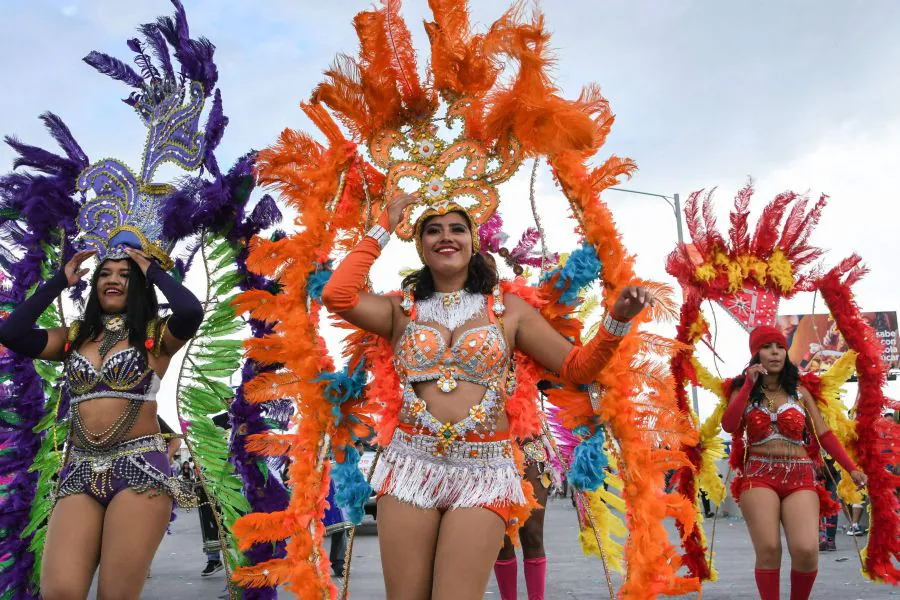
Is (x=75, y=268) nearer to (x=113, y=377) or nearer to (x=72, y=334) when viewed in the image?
(x=72, y=334)

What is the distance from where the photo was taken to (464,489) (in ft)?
9.97

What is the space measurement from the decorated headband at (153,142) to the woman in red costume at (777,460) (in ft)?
12.5

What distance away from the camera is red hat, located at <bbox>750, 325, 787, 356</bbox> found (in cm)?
562

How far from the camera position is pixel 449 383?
3156 mm

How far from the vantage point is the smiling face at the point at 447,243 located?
3.35m

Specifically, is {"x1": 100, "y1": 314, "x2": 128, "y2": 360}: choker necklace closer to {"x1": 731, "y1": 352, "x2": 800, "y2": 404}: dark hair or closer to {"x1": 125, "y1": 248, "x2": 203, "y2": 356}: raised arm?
{"x1": 125, "y1": 248, "x2": 203, "y2": 356}: raised arm

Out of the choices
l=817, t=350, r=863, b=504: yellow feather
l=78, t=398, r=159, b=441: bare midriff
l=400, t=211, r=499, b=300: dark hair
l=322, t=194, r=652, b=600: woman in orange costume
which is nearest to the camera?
l=322, t=194, r=652, b=600: woman in orange costume

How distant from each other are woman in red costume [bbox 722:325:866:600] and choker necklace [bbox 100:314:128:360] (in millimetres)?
3884

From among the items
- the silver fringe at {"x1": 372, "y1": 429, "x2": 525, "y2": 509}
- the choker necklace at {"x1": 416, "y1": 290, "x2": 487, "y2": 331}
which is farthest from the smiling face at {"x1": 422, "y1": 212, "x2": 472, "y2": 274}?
the silver fringe at {"x1": 372, "y1": 429, "x2": 525, "y2": 509}

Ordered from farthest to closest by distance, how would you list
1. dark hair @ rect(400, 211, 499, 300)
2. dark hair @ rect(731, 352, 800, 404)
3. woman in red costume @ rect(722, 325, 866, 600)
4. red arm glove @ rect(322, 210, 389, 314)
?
dark hair @ rect(731, 352, 800, 404) < woman in red costume @ rect(722, 325, 866, 600) < dark hair @ rect(400, 211, 499, 300) < red arm glove @ rect(322, 210, 389, 314)

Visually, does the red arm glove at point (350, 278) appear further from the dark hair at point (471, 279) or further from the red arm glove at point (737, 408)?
the red arm glove at point (737, 408)

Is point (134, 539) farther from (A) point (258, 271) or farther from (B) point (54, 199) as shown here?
(B) point (54, 199)

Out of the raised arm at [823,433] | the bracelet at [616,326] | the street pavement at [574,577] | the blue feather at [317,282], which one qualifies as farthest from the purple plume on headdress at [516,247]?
the bracelet at [616,326]

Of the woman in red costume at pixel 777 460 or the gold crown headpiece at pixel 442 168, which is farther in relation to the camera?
the woman in red costume at pixel 777 460
